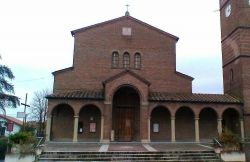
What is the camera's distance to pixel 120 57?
29.3 m

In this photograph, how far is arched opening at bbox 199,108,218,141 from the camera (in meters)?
28.4

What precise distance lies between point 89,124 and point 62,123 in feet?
8.27

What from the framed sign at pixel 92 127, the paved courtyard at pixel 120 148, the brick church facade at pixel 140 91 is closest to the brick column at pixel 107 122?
the brick church facade at pixel 140 91

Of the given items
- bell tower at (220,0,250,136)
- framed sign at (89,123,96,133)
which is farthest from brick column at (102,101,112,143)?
bell tower at (220,0,250,136)

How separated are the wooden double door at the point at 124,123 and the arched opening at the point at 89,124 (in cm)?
170

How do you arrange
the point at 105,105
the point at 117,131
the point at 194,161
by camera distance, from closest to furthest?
the point at 194,161
the point at 105,105
the point at 117,131

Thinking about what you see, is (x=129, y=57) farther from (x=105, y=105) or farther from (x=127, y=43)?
(x=105, y=105)

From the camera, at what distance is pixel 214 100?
27609 millimetres

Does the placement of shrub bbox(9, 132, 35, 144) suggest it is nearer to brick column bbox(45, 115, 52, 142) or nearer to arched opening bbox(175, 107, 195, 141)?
brick column bbox(45, 115, 52, 142)

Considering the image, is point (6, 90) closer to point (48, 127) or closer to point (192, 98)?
point (48, 127)

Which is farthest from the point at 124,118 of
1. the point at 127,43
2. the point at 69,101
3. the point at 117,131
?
the point at 127,43

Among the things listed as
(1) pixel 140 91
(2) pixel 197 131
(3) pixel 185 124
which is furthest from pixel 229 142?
(3) pixel 185 124

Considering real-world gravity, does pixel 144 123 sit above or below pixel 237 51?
below

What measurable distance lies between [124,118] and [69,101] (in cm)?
553
